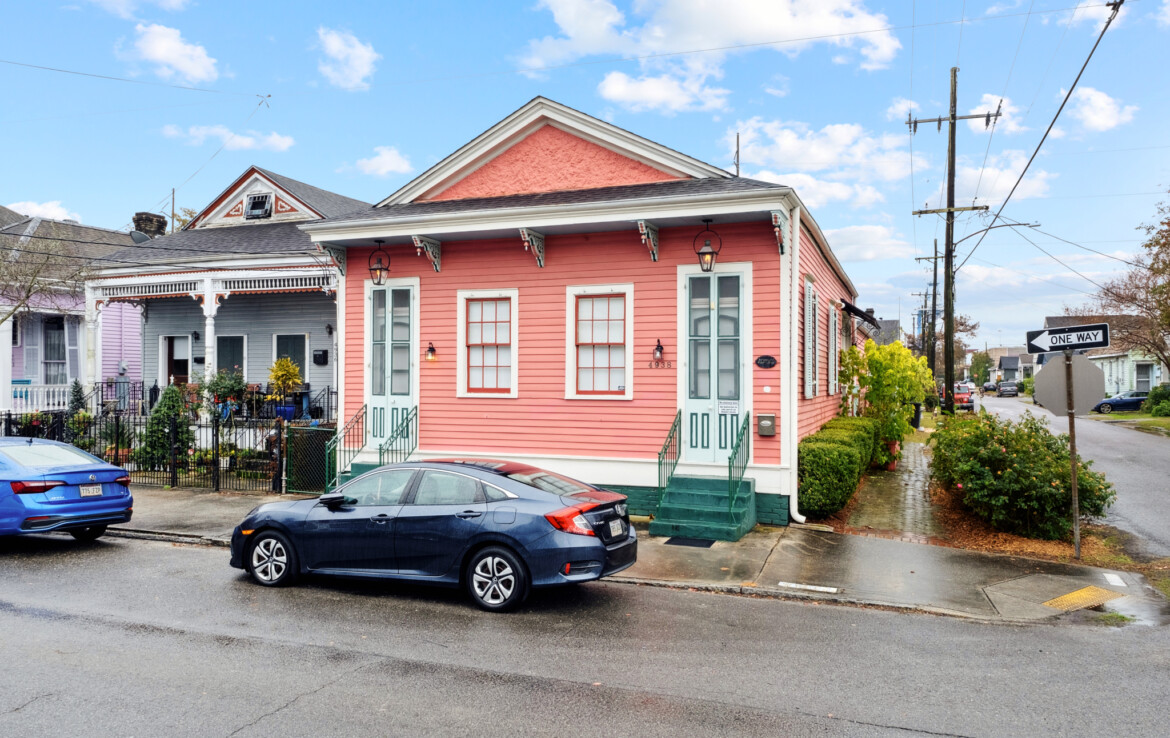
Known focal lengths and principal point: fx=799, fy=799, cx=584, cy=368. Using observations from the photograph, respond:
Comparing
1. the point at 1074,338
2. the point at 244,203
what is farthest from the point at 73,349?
the point at 1074,338

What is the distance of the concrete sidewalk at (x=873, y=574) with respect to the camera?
8023mm

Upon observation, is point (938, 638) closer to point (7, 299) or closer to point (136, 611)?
point (136, 611)

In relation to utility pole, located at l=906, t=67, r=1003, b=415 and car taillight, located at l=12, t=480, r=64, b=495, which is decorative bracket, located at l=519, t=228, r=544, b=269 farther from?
utility pole, located at l=906, t=67, r=1003, b=415

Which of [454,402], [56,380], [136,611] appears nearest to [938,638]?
[136,611]

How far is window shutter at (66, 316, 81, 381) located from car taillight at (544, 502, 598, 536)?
2342 cm

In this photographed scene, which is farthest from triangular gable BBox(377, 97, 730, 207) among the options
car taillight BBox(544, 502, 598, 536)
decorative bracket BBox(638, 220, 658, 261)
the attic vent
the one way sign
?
the attic vent

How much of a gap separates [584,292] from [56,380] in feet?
66.4

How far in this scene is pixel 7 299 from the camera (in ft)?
71.4

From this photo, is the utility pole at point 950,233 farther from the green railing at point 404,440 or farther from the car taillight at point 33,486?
the car taillight at point 33,486

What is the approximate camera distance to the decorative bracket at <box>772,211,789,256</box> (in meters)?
11.2

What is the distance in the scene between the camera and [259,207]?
23.2 metres

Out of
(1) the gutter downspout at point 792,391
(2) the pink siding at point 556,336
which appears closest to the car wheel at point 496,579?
(2) the pink siding at point 556,336

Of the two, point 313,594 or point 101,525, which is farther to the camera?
point 101,525

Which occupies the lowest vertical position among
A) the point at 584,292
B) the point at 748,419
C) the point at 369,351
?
the point at 748,419
